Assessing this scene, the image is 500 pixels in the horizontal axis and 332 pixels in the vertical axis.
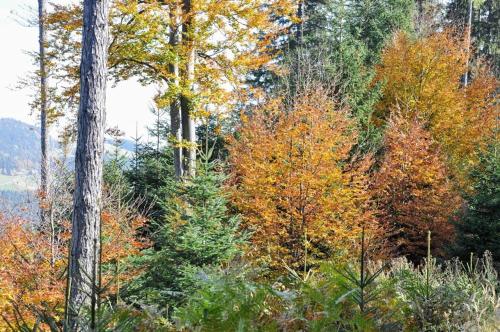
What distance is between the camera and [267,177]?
11273 millimetres

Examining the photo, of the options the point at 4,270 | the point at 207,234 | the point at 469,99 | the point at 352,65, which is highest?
the point at 352,65

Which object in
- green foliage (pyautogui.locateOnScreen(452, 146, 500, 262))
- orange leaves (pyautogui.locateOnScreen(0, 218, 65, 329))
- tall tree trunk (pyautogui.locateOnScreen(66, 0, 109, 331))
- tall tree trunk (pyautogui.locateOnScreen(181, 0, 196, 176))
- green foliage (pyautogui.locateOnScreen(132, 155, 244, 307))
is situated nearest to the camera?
tall tree trunk (pyautogui.locateOnScreen(66, 0, 109, 331))

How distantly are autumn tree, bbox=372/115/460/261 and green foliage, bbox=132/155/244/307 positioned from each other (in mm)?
6521

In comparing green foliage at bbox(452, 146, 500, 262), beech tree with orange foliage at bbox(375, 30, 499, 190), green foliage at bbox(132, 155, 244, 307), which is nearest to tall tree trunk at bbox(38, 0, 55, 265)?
green foliage at bbox(132, 155, 244, 307)

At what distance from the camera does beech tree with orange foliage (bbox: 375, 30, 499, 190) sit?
17.4 meters

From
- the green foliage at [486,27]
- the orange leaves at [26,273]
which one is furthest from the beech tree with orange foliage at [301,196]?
the green foliage at [486,27]

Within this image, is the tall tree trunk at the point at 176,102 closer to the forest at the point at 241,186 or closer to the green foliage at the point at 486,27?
the forest at the point at 241,186

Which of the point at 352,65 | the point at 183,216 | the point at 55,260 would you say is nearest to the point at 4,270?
the point at 55,260

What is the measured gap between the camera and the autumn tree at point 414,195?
13.1 m

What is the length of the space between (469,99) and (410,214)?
8.36 metres

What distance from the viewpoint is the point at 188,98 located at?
37.3ft

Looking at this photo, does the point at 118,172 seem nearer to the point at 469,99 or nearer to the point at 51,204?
the point at 51,204

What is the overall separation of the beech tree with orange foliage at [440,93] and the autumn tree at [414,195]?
305 cm

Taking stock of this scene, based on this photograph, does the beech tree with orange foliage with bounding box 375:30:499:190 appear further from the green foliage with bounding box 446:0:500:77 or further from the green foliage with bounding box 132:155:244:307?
the green foliage with bounding box 132:155:244:307
